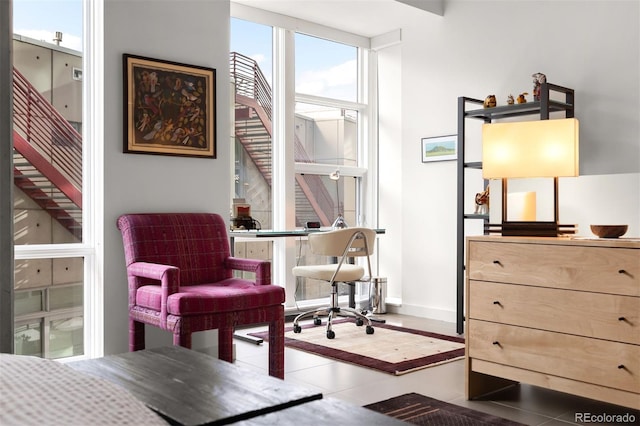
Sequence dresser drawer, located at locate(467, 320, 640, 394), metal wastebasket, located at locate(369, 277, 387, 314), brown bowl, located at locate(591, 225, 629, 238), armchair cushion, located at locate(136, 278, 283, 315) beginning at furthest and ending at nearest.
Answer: metal wastebasket, located at locate(369, 277, 387, 314) → armchair cushion, located at locate(136, 278, 283, 315) → brown bowl, located at locate(591, 225, 629, 238) → dresser drawer, located at locate(467, 320, 640, 394)

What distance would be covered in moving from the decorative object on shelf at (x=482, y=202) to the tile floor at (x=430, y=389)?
1446 millimetres

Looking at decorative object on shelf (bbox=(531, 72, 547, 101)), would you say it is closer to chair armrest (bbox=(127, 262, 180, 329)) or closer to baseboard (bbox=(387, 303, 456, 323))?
baseboard (bbox=(387, 303, 456, 323))

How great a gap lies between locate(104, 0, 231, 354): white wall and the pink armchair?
0.52ft

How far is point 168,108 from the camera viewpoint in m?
3.88

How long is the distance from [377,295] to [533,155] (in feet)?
9.73

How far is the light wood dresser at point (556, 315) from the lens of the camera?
2.58m

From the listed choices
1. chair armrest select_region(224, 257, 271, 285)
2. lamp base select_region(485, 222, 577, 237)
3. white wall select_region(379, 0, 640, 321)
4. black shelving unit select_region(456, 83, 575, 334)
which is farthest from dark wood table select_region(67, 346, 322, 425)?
black shelving unit select_region(456, 83, 575, 334)

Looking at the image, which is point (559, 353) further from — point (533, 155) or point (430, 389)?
point (533, 155)

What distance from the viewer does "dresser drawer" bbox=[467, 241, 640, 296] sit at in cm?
258

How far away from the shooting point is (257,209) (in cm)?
557

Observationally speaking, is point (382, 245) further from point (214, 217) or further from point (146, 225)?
point (146, 225)

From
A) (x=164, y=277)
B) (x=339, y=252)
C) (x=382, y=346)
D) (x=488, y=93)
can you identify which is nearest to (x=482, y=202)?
(x=488, y=93)

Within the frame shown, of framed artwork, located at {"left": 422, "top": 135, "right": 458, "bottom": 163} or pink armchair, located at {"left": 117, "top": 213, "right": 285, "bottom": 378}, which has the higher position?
framed artwork, located at {"left": 422, "top": 135, "right": 458, "bottom": 163}

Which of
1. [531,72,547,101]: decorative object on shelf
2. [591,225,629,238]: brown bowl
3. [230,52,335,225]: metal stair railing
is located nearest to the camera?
[591,225,629,238]: brown bowl
